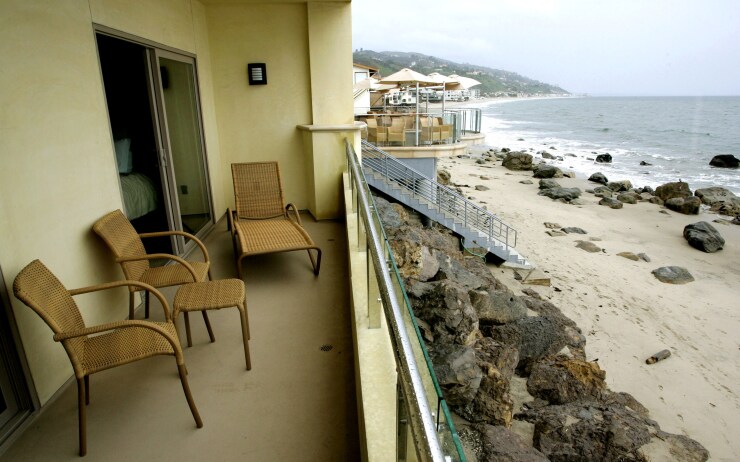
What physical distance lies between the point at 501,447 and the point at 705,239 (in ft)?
44.8

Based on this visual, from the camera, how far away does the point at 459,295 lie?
15.3 feet

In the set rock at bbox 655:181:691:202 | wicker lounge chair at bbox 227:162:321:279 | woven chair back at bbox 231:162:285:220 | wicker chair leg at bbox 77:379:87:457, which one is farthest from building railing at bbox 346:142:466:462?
rock at bbox 655:181:691:202

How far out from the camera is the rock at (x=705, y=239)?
13.4 metres

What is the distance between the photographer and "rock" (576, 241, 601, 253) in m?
12.6

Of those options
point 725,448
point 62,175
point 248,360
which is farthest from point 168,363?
point 725,448

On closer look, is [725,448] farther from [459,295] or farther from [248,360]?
[248,360]

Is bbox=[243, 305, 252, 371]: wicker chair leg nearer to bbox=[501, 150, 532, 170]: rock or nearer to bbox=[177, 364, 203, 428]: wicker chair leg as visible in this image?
bbox=[177, 364, 203, 428]: wicker chair leg

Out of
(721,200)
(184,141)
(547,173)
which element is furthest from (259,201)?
(721,200)

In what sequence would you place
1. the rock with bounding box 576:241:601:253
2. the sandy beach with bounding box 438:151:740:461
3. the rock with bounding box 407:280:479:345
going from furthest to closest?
the rock with bounding box 576:241:601:253 < the sandy beach with bounding box 438:151:740:461 < the rock with bounding box 407:280:479:345

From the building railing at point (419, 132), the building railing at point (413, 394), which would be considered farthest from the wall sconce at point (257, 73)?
the building railing at point (419, 132)

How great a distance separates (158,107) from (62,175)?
1.81 m

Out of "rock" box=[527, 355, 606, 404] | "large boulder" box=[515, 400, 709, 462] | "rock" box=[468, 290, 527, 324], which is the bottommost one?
"rock" box=[527, 355, 606, 404]

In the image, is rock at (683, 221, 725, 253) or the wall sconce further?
rock at (683, 221, 725, 253)

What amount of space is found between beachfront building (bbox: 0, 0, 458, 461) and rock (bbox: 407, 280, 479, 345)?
2.98 feet
